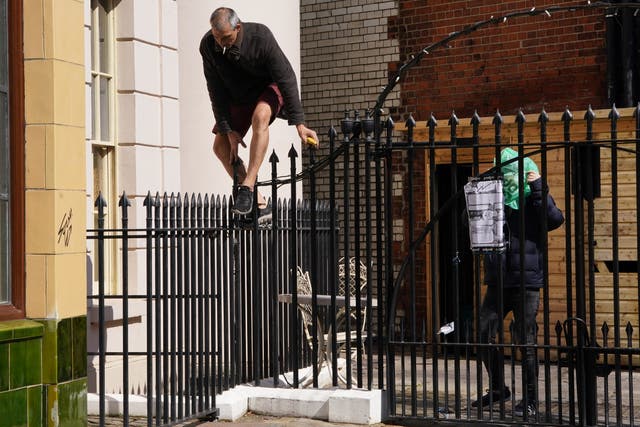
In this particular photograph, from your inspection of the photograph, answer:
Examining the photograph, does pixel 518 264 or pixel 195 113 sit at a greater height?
pixel 195 113

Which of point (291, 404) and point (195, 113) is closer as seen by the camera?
point (291, 404)

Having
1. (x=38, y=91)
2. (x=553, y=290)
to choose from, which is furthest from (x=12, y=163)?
(x=553, y=290)

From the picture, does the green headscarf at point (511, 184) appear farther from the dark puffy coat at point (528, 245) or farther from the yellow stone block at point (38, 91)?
the yellow stone block at point (38, 91)

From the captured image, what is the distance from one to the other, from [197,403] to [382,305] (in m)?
1.52

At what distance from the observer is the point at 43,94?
6.17 metres

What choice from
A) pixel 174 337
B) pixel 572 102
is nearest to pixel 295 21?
pixel 572 102

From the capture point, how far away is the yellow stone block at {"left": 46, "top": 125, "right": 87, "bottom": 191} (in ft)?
20.2

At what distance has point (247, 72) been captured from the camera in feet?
29.6

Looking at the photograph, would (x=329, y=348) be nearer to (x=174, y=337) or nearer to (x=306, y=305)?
(x=306, y=305)

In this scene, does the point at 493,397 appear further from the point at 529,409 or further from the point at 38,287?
the point at 38,287

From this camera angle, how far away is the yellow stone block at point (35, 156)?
6.16 metres

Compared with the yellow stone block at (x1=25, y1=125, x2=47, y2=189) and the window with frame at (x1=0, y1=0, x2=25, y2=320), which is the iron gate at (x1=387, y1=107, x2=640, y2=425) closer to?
the yellow stone block at (x1=25, y1=125, x2=47, y2=189)

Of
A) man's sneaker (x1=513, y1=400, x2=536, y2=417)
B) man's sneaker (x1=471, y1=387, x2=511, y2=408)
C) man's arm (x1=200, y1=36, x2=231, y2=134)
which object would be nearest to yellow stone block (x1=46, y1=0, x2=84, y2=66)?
man's arm (x1=200, y1=36, x2=231, y2=134)

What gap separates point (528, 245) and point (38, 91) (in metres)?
3.73
